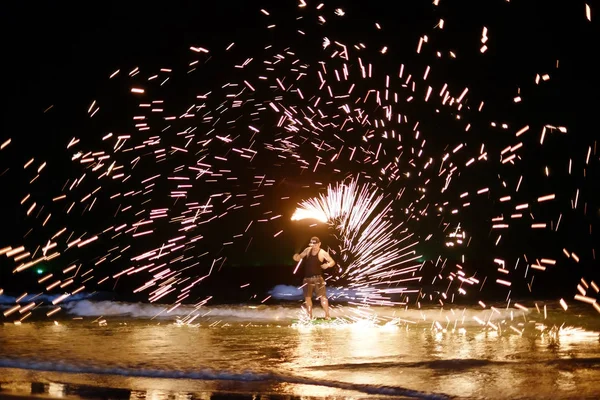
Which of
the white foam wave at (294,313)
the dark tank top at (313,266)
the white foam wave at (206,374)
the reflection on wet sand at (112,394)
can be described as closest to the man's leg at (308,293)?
the dark tank top at (313,266)

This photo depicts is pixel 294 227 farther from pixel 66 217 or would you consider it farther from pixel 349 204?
pixel 349 204

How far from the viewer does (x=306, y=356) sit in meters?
9.67

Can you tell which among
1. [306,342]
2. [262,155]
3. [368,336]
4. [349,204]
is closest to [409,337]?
[368,336]

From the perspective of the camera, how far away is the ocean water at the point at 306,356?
7680mm

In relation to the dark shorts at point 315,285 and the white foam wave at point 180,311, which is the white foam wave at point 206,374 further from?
the white foam wave at point 180,311

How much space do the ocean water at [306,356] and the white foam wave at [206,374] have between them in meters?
0.01

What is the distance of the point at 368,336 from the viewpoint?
1173 centimetres

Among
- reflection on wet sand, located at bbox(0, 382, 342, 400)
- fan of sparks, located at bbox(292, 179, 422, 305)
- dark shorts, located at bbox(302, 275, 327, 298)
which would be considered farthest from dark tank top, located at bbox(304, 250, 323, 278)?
reflection on wet sand, located at bbox(0, 382, 342, 400)

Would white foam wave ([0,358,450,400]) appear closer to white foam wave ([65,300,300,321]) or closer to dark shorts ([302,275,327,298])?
dark shorts ([302,275,327,298])

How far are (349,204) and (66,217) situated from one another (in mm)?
17594

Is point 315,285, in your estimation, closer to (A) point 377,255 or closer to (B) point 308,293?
(B) point 308,293

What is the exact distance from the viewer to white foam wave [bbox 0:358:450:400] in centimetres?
750

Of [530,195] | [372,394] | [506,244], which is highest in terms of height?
[530,195]

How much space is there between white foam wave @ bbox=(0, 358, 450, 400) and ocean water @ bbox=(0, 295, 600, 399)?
0.04 feet
